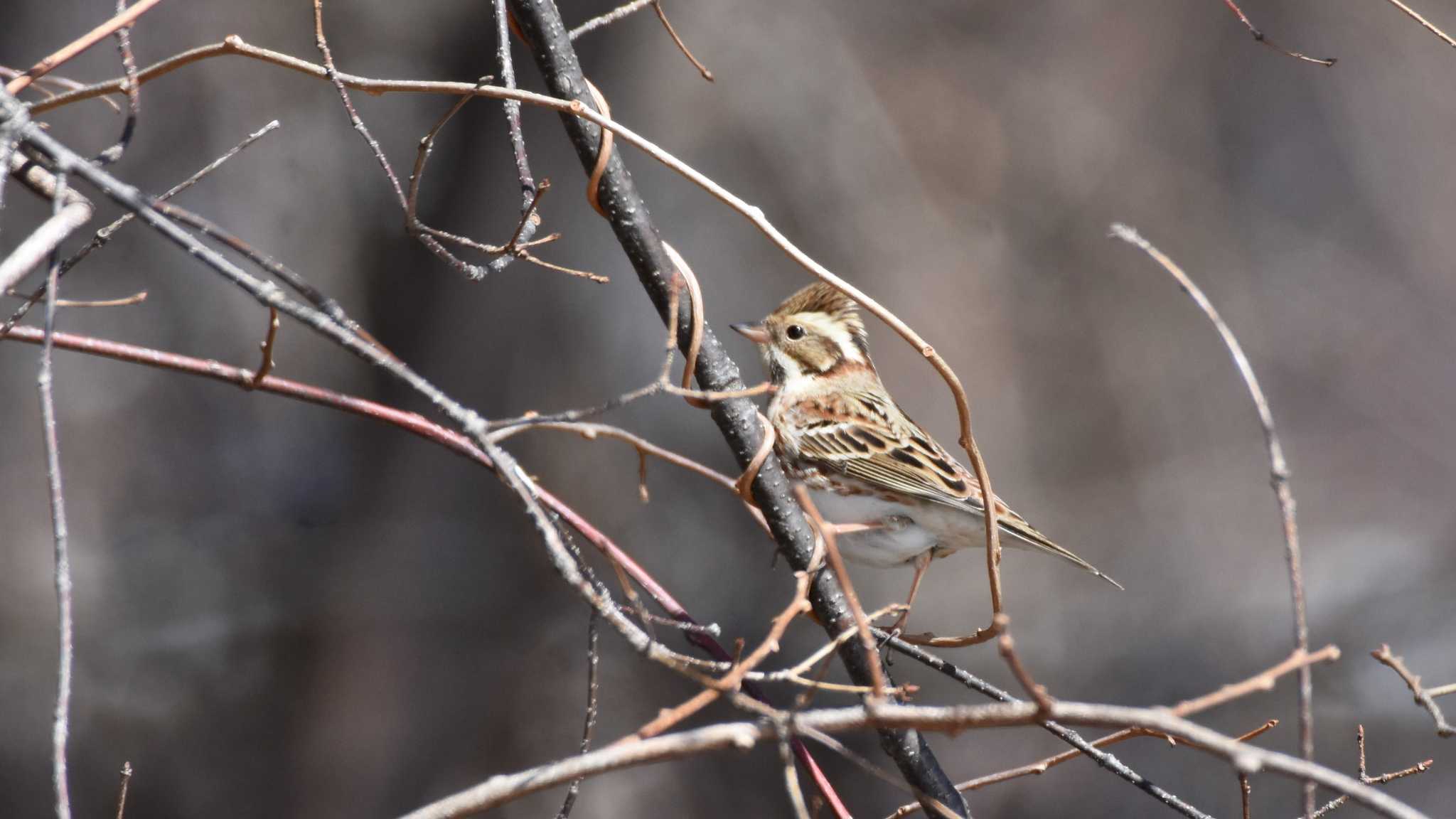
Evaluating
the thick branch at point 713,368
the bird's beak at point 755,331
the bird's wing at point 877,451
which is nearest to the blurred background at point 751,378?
the bird's wing at point 877,451

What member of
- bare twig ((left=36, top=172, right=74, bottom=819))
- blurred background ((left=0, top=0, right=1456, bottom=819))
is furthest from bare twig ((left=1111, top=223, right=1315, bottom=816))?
blurred background ((left=0, top=0, right=1456, bottom=819))

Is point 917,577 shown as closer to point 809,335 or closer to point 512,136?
point 809,335

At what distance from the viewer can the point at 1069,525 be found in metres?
5.44

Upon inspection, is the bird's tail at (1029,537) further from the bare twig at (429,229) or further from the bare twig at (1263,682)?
the bare twig at (1263,682)

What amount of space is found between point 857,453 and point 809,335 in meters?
0.31

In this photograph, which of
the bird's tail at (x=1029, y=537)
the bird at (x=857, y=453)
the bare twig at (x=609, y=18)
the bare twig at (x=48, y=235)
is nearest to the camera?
the bare twig at (x=48, y=235)

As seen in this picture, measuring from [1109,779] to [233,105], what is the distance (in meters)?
4.34

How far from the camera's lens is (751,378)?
4.39 meters

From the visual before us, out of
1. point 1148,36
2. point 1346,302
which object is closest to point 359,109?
point 1148,36

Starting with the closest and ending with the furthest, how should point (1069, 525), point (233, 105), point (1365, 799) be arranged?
1. point (1365, 799)
2. point (233, 105)
3. point (1069, 525)

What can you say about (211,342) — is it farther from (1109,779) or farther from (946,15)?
(1109,779)

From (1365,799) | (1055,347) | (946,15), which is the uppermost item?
(946,15)

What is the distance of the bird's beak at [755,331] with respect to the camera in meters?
2.89

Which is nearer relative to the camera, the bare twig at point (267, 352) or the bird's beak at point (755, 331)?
the bare twig at point (267, 352)
